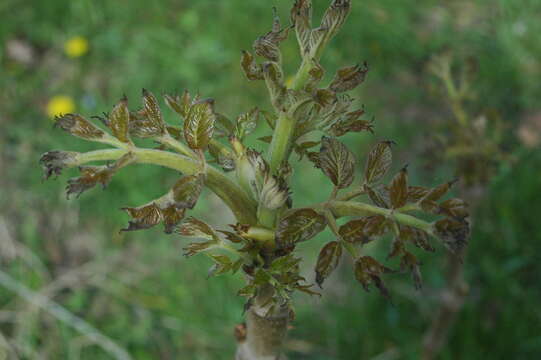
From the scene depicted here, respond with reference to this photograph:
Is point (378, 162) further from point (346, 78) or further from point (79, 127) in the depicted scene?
point (79, 127)

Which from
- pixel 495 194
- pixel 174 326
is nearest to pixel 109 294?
pixel 174 326

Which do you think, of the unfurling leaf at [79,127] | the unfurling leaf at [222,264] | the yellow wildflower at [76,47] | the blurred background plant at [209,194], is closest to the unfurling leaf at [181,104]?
the unfurling leaf at [79,127]

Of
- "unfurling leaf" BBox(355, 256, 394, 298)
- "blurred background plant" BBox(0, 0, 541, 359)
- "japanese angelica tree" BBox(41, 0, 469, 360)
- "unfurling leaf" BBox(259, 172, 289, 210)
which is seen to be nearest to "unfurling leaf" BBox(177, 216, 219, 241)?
"japanese angelica tree" BBox(41, 0, 469, 360)

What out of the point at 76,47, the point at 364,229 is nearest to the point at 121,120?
the point at 364,229

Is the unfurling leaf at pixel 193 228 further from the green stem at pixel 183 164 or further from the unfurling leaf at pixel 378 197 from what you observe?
the unfurling leaf at pixel 378 197

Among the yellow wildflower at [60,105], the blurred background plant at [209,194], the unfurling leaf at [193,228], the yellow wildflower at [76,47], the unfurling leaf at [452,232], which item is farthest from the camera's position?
the yellow wildflower at [76,47]

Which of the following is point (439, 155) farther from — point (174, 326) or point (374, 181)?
point (174, 326)
